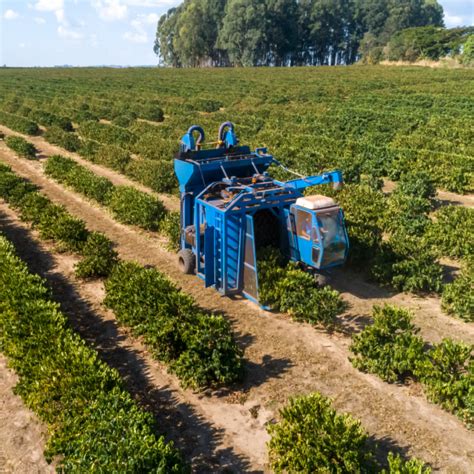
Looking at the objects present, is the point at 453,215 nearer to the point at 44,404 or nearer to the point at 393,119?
the point at 44,404

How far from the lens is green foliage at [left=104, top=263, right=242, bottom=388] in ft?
27.4

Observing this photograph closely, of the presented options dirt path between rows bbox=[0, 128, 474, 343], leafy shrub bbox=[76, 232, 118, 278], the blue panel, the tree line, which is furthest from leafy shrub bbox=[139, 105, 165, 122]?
the tree line

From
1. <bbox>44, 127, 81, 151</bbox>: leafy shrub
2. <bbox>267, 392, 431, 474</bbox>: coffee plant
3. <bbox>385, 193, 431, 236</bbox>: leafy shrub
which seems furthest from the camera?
<bbox>44, 127, 81, 151</bbox>: leafy shrub

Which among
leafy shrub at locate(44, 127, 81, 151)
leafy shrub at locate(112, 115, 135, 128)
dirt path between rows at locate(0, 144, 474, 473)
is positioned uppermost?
leafy shrub at locate(112, 115, 135, 128)

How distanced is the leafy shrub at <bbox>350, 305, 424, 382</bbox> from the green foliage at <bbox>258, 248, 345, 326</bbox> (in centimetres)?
95

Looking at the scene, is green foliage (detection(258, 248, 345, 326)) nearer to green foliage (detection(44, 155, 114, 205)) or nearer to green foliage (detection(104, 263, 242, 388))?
green foliage (detection(104, 263, 242, 388))

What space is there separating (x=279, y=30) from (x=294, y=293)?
131988 mm

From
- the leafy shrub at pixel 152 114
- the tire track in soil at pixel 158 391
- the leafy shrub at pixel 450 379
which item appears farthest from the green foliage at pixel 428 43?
the tire track in soil at pixel 158 391

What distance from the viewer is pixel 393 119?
33.6 meters

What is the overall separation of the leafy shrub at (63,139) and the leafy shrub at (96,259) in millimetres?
16805

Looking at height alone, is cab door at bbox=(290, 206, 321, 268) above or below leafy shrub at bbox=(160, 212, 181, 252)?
above

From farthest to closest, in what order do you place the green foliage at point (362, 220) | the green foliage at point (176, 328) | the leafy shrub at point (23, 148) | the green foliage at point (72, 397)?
the leafy shrub at point (23, 148), the green foliage at point (362, 220), the green foliage at point (176, 328), the green foliage at point (72, 397)

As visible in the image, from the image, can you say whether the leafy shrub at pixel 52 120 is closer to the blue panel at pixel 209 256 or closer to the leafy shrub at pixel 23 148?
the leafy shrub at pixel 23 148

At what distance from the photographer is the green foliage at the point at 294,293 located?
9934 mm
